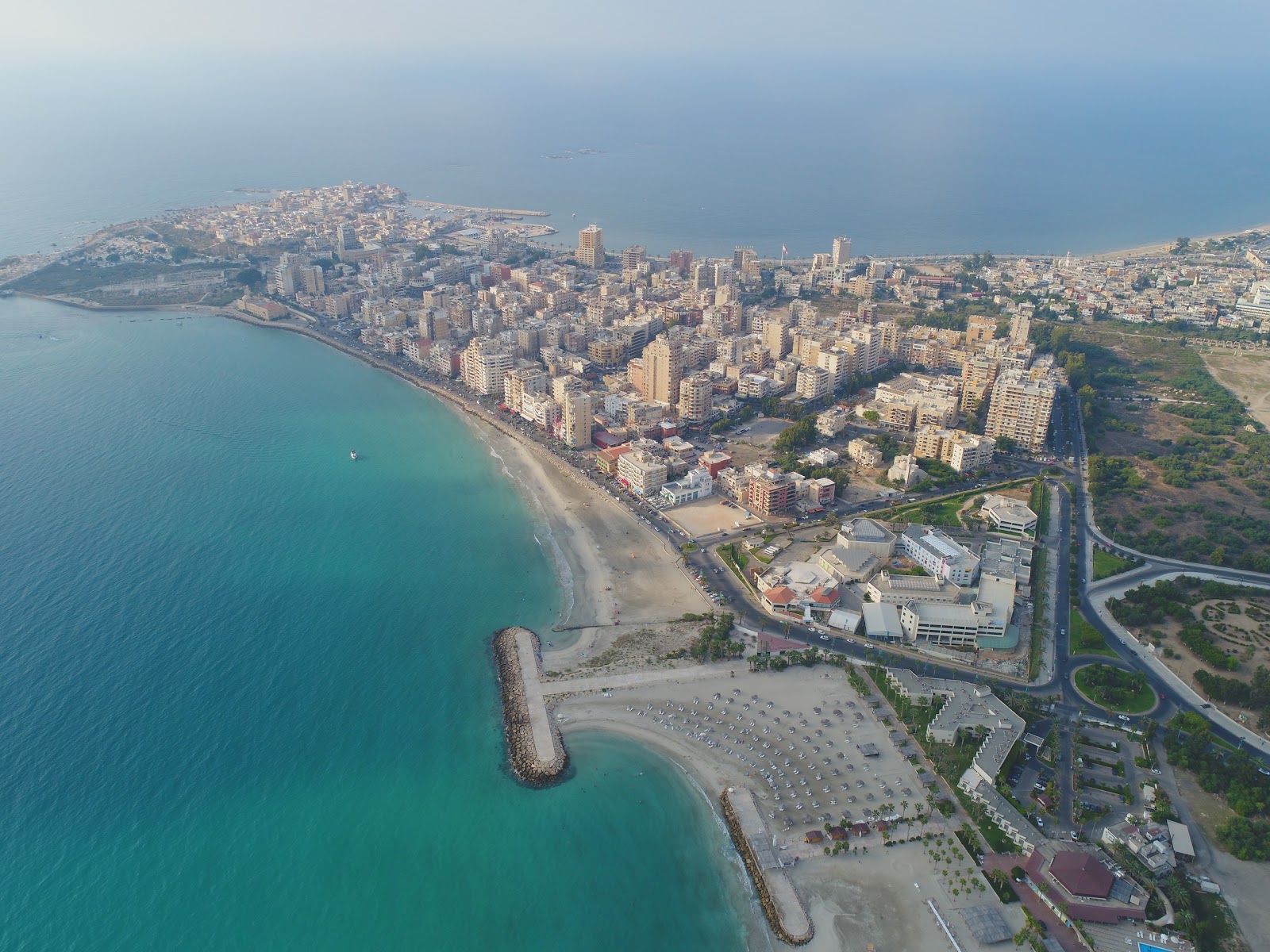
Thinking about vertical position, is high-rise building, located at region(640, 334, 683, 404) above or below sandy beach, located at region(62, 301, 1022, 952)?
above

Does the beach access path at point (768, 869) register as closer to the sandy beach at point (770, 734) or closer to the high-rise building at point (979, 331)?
the sandy beach at point (770, 734)

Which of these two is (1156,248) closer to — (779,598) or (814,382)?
(814,382)

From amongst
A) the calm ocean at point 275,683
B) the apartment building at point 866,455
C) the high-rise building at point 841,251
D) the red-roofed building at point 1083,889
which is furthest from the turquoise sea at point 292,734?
the high-rise building at point 841,251

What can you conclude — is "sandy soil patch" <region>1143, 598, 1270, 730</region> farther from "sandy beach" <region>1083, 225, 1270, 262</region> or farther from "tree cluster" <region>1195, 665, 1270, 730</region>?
"sandy beach" <region>1083, 225, 1270, 262</region>

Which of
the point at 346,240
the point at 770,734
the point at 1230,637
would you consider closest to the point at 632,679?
the point at 770,734

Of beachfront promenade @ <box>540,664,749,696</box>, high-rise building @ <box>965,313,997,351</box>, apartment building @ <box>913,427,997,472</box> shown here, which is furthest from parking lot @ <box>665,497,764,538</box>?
high-rise building @ <box>965,313,997,351</box>

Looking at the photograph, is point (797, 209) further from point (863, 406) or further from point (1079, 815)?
point (1079, 815)
